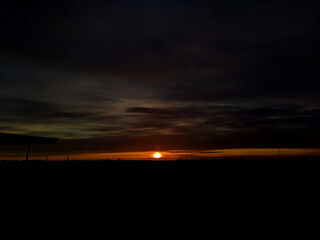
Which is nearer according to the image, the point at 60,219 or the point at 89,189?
the point at 60,219

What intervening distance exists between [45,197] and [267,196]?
1355 centimetres

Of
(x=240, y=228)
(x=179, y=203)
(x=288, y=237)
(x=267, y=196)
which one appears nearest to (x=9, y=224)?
(x=179, y=203)

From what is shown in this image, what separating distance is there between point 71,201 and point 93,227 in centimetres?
537

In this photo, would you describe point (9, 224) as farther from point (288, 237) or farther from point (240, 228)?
point (288, 237)

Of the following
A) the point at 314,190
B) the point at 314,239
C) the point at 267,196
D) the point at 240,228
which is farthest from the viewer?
the point at 314,190

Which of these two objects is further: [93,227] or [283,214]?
[283,214]

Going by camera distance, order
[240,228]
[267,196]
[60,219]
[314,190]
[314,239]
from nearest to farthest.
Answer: [314,239] → [240,228] → [60,219] → [267,196] → [314,190]

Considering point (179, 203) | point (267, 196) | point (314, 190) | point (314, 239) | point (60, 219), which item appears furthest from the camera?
point (314, 190)

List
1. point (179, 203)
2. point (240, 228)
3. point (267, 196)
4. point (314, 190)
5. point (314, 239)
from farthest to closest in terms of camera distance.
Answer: point (314, 190) < point (267, 196) < point (179, 203) < point (240, 228) < point (314, 239)

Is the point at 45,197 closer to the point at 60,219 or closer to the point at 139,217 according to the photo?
the point at 60,219

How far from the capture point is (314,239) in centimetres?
983

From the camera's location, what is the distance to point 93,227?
11.2m

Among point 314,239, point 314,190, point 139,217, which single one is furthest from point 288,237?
point 314,190

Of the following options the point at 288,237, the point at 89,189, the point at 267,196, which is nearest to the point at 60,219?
the point at 89,189
